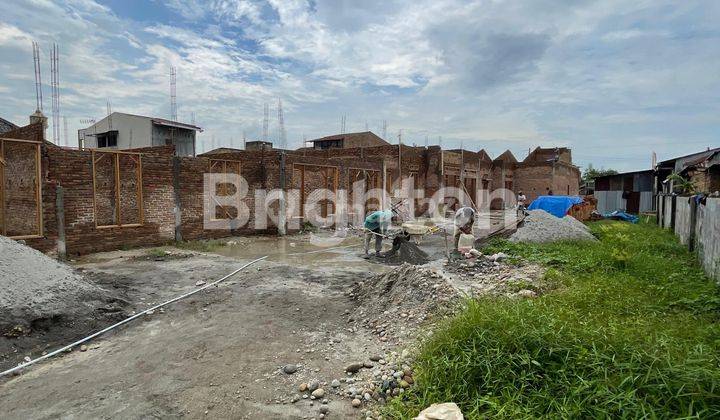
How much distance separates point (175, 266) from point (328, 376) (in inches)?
234

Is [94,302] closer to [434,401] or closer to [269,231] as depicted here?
[434,401]

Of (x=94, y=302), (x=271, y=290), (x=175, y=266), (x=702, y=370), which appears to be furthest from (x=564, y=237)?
(x=94, y=302)

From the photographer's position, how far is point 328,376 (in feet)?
11.3

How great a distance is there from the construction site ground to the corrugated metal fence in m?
5.63

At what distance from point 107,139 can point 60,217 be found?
2101 cm

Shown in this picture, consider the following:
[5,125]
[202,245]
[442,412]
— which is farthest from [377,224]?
[5,125]

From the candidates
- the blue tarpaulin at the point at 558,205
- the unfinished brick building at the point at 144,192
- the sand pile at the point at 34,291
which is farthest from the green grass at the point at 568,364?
the blue tarpaulin at the point at 558,205

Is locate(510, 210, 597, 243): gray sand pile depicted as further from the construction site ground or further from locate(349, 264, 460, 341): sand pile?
locate(349, 264, 460, 341): sand pile

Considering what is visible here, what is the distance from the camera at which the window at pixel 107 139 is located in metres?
26.0

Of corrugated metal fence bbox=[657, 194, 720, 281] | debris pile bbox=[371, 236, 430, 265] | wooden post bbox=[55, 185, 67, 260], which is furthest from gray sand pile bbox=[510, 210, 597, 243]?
wooden post bbox=[55, 185, 67, 260]

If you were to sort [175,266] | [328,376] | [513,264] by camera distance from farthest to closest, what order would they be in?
1. [175,266]
2. [513,264]
3. [328,376]

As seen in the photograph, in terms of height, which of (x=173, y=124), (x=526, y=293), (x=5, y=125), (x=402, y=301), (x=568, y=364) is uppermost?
(x=173, y=124)

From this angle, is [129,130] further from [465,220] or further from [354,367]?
[354,367]

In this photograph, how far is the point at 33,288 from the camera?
4.69 m
